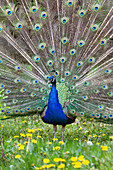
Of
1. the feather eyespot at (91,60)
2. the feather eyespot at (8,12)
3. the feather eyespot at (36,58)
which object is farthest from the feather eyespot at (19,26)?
the feather eyespot at (91,60)

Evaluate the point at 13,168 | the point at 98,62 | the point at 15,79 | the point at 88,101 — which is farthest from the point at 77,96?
the point at 13,168

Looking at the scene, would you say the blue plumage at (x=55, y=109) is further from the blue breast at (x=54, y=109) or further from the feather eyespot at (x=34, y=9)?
the feather eyespot at (x=34, y=9)

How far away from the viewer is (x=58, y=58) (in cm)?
458

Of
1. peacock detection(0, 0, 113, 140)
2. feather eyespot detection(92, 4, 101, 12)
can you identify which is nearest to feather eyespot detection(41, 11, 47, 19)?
peacock detection(0, 0, 113, 140)

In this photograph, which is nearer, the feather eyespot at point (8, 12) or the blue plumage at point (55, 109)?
the blue plumage at point (55, 109)

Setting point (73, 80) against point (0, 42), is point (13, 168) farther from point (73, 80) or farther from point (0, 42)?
point (0, 42)

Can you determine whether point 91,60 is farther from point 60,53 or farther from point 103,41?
point 60,53

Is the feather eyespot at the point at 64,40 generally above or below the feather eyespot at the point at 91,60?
above

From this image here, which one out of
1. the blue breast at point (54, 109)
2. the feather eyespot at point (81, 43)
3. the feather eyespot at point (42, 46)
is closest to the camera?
the blue breast at point (54, 109)

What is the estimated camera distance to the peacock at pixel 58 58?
4367 mm

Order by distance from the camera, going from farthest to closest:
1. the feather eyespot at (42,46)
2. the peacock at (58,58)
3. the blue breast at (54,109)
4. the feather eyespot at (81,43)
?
the feather eyespot at (42,46) → the feather eyespot at (81,43) → the peacock at (58,58) → the blue breast at (54,109)

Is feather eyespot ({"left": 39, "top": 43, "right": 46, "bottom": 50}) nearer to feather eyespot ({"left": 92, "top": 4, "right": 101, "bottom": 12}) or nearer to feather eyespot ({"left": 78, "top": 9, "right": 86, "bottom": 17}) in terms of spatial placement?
feather eyespot ({"left": 78, "top": 9, "right": 86, "bottom": 17})

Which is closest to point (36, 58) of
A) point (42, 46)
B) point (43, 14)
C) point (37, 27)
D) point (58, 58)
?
point (42, 46)

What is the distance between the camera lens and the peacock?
14.3 ft
